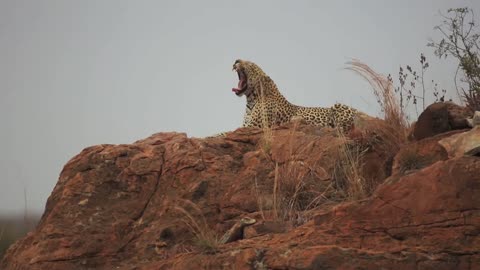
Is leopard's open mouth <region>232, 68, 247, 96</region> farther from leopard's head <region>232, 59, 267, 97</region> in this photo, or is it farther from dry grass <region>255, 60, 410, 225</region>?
dry grass <region>255, 60, 410, 225</region>

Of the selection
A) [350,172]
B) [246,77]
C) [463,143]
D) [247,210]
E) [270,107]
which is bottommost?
[247,210]

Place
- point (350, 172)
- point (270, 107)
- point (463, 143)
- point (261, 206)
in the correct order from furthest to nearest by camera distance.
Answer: point (270, 107) → point (350, 172) → point (261, 206) → point (463, 143)

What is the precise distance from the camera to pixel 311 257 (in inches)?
199

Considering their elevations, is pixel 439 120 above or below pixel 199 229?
above

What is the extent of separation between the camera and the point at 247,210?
23.1ft

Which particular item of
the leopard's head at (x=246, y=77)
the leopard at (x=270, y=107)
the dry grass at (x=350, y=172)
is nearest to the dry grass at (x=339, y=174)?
the dry grass at (x=350, y=172)

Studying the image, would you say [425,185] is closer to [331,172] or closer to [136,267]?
[331,172]

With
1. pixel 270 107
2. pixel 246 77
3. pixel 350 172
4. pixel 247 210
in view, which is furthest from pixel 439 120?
pixel 246 77

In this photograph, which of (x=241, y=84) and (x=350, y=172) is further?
(x=241, y=84)

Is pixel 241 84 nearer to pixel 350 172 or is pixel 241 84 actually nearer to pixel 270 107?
pixel 270 107

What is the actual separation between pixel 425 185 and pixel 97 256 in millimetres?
3840

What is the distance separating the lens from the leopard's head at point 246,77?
12930 millimetres

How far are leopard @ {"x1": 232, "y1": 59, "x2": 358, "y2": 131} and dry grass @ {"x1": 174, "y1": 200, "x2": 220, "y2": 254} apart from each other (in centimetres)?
464

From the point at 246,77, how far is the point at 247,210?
6397 mm
